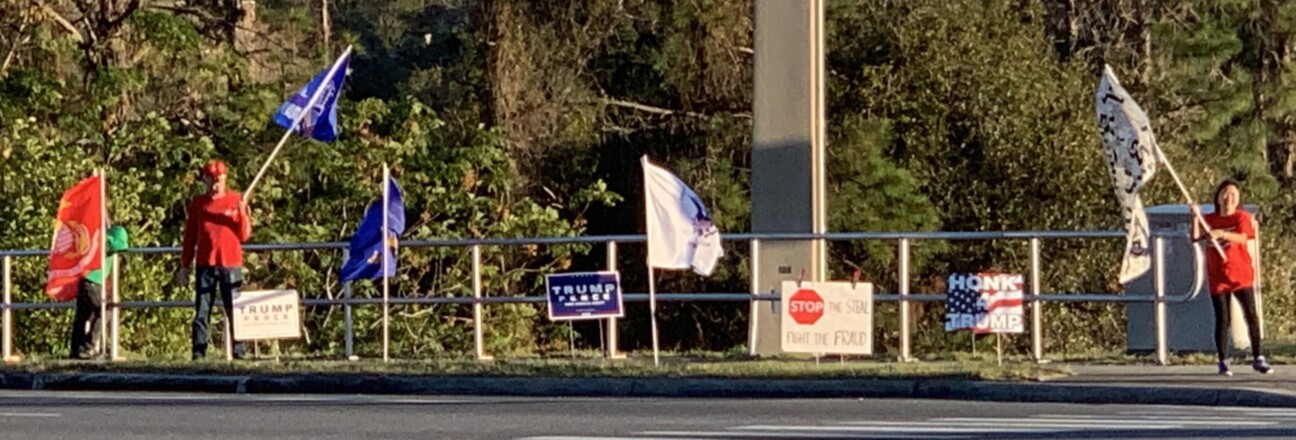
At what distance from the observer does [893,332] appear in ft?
114

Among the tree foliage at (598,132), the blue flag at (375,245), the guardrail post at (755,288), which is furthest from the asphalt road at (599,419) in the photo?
the tree foliage at (598,132)

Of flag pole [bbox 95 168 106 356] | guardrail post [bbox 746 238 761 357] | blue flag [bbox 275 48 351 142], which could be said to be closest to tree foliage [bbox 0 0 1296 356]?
flag pole [bbox 95 168 106 356]

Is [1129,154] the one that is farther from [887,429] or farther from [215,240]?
[215,240]

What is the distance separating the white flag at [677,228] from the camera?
62.8 ft

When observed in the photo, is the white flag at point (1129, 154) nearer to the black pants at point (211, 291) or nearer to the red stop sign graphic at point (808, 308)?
the red stop sign graphic at point (808, 308)

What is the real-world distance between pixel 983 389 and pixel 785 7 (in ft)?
16.9

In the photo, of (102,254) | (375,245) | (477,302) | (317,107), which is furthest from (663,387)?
(102,254)

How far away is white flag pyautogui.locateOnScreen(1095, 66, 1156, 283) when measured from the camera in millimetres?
18594

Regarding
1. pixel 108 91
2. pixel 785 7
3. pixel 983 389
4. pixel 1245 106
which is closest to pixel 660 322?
pixel 108 91

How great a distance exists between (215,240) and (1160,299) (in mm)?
7583

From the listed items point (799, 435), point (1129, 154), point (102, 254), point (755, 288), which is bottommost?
point (799, 435)

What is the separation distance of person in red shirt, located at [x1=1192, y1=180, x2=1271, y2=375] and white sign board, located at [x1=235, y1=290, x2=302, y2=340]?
24.6ft

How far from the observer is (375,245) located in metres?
21.4

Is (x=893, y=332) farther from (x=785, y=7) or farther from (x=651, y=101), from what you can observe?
(x=785, y=7)
